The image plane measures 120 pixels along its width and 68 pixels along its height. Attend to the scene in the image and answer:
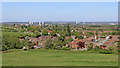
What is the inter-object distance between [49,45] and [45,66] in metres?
15.1

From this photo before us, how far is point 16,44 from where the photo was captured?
2044 centimetres

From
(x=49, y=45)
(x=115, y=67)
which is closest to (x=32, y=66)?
(x=115, y=67)

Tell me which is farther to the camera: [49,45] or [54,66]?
[49,45]

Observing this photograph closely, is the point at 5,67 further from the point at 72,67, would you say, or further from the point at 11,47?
the point at 11,47

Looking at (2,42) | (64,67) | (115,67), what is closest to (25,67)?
(64,67)

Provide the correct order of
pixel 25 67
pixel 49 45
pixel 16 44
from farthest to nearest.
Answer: pixel 49 45 < pixel 16 44 < pixel 25 67

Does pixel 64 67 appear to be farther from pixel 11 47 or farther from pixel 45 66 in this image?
pixel 11 47

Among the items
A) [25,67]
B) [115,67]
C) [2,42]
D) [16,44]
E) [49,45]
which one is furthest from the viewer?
[49,45]

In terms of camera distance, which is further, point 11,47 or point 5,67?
point 11,47

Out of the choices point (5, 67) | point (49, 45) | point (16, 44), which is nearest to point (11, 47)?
point (16, 44)

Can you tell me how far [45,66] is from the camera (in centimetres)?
736

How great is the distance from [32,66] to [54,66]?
0.96m

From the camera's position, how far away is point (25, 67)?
708cm

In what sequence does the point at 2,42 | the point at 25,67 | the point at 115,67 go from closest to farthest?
the point at 25,67
the point at 115,67
the point at 2,42
